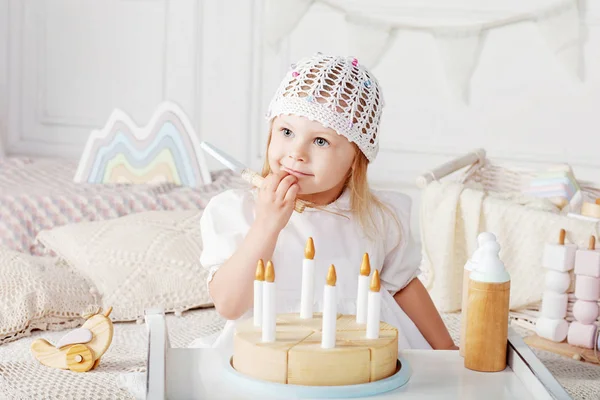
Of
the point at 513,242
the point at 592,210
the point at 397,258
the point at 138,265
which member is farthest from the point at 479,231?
the point at 138,265

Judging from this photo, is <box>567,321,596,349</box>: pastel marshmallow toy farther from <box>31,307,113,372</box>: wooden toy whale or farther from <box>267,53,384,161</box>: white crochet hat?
<box>31,307,113,372</box>: wooden toy whale

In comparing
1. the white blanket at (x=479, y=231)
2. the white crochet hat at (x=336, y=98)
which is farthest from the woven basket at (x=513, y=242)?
the white crochet hat at (x=336, y=98)

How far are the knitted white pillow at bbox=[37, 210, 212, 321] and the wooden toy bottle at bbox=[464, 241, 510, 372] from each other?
104 cm

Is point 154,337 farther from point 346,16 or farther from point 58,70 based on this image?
point 58,70

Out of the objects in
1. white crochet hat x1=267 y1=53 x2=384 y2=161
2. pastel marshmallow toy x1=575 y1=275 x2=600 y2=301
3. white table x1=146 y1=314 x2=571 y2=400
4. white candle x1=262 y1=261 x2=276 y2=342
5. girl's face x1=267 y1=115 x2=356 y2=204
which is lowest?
pastel marshmallow toy x1=575 y1=275 x2=600 y2=301

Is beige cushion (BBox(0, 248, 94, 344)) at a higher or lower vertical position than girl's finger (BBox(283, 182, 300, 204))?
lower

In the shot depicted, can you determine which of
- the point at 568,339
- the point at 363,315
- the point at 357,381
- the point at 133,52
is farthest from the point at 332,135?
the point at 133,52

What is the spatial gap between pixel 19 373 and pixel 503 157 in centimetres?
204

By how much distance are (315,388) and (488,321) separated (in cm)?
24

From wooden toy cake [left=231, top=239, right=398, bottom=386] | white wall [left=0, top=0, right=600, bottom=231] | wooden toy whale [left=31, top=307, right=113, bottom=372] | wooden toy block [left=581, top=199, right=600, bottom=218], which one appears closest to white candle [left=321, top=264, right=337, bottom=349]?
wooden toy cake [left=231, top=239, right=398, bottom=386]

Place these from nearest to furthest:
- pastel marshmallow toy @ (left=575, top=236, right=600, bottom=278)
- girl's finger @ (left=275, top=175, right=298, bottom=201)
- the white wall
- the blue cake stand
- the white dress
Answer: the blue cake stand < girl's finger @ (left=275, top=175, right=298, bottom=201) < the white dress < pastel marshmallow toy @ (left=575, top=236, right=600, bottom=278) < the white wall

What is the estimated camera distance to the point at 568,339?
73.2 inches

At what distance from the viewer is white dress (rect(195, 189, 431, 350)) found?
53.8 inches

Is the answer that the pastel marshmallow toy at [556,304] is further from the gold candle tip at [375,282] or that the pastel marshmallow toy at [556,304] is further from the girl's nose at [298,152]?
the gold candle tip at [375,282]
